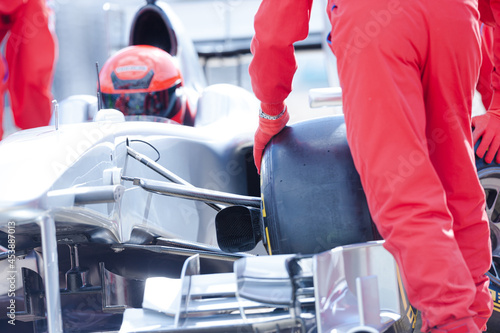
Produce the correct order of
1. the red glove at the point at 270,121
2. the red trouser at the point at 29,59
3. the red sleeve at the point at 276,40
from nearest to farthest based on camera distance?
the red sleeve at the point at 276,40
the red glove at the point at 270,121
the red trouser at the point at 29,59

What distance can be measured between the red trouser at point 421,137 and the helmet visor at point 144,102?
177 centimetres

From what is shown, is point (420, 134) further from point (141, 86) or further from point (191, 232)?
point (141, 86)

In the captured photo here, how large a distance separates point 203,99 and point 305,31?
1675mm

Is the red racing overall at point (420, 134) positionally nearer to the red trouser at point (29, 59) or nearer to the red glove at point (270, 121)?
the red glove at point (270, 121)

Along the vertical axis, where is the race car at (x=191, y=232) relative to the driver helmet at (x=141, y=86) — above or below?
below

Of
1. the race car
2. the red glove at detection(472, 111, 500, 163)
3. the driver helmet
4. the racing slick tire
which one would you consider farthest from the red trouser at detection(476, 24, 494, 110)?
the driver helmet

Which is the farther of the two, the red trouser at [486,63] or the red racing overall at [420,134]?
the red trouser at [486,63]

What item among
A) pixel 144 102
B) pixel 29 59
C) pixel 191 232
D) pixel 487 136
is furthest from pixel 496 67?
pixel 29 59

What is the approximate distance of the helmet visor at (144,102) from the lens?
132 inches

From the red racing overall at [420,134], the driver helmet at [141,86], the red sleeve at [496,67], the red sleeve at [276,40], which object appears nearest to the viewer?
the red racing overall at [420,134]

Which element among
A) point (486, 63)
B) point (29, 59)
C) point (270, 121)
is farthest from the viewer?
point (29, 59)

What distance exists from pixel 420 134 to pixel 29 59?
3.44 m

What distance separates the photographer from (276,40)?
188 cm

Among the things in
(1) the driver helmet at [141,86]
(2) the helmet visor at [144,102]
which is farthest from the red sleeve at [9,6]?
(2) the helmet visor at [144,102]
